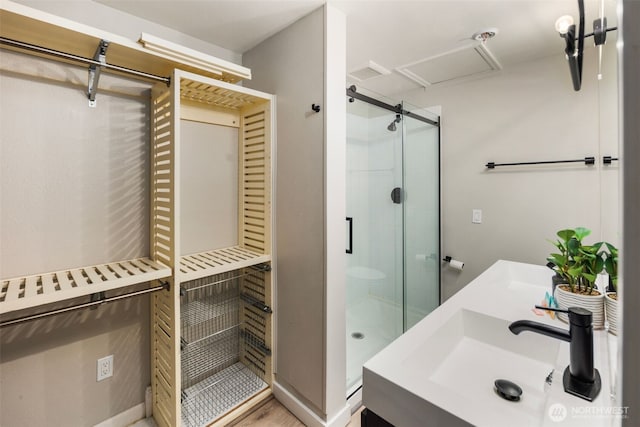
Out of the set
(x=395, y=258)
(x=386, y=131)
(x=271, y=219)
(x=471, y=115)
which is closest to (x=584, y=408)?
(x=271, y=219)

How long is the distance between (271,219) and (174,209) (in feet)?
1.88

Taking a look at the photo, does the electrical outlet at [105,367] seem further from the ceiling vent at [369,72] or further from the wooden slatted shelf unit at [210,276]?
the ceiling vent at [369,72]

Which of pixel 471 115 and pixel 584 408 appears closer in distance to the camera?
pixel 584 408

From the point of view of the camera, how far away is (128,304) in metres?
1.61

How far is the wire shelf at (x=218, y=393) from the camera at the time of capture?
1.60 m

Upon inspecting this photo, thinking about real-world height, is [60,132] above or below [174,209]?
above

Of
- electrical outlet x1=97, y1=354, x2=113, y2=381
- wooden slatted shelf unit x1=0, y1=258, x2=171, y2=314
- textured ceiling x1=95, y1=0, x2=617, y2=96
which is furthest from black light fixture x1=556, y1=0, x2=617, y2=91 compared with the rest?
electrical outlet x1=97, y1=354, x2=113, y2=381

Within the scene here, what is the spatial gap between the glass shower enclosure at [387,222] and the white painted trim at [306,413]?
171 millimetres

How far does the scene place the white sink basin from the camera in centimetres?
92

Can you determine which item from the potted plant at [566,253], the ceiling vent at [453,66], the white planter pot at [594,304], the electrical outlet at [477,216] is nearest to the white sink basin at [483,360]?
the white planter pot at [594,304]

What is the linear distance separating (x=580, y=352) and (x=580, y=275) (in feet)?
1.47

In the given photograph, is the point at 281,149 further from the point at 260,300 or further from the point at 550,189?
the point at 550,189

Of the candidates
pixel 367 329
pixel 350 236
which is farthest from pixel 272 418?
pixel 350 236

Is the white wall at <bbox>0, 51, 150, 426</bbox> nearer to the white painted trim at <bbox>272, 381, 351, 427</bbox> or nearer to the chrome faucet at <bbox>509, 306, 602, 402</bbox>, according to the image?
the white painted trim at <bbox>272, 381, 351, 427</bbox>
